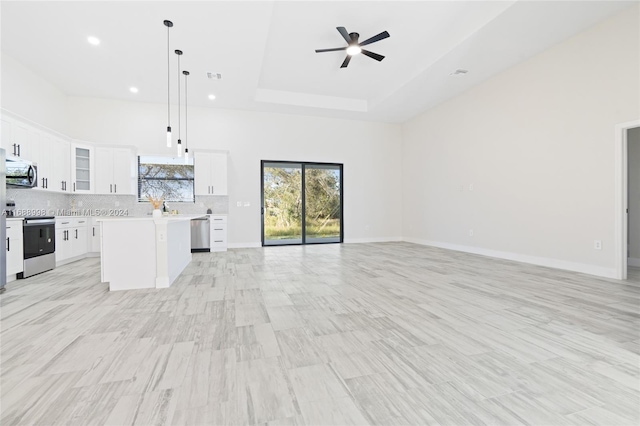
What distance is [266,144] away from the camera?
7.48m

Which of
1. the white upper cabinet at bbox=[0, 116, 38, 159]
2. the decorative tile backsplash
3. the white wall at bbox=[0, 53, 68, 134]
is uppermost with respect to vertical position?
the white wall at bbox=[0, 53, 68, 134]

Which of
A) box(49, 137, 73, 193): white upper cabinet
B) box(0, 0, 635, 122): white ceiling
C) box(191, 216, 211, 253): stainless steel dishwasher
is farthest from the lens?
box(191, 216, 211, 253): stainless steel dishwasher

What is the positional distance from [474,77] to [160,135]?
7073mm

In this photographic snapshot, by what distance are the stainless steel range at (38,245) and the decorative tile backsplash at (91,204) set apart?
685 mm

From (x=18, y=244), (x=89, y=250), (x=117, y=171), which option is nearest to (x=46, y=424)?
(x=18, y=244)

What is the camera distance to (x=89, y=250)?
5.84 m

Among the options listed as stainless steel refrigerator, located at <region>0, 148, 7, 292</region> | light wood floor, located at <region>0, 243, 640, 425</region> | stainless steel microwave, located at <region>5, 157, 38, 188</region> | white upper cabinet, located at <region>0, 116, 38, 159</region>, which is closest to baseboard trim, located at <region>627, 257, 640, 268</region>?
light wood floor, located at <region>0, 243, 640, 425</region>

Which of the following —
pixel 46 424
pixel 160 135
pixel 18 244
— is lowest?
pixel 46 424

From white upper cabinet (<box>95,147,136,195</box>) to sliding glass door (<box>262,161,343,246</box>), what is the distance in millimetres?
3013

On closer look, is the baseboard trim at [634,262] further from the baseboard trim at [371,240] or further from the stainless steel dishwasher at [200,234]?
the stainless steel dishwasher at [200,234]

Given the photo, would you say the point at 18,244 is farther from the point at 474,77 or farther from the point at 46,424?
the point at 474,77

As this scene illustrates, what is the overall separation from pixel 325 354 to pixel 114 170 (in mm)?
6559

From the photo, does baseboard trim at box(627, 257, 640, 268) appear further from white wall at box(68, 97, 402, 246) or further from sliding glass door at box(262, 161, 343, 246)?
sliding glass door at box(262, 161, 343, 246)

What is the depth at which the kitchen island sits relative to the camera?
345 cm
